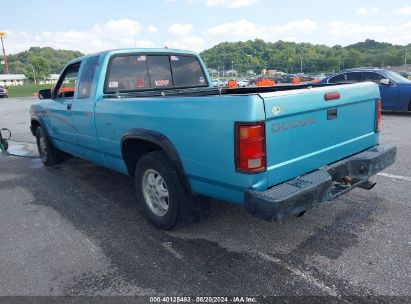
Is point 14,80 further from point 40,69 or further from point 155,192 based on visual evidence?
point 155,192

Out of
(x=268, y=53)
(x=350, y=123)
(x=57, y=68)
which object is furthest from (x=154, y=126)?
(x=57, y=68)

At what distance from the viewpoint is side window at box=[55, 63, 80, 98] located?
518cm

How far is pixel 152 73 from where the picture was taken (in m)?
4.80

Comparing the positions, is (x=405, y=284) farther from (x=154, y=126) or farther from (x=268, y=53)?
(x=268, y=53)

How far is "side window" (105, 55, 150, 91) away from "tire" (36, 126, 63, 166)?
2.65 metres

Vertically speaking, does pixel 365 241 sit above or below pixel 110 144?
below

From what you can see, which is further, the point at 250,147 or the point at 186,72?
the point at 186,72

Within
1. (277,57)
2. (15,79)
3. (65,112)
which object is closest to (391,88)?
(65,112)

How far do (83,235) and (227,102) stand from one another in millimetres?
2199

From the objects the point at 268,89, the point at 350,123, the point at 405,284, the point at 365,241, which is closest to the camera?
the point at 405,284

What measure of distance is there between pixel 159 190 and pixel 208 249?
838 mm

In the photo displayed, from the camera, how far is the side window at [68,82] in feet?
17.0

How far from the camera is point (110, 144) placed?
4.18m

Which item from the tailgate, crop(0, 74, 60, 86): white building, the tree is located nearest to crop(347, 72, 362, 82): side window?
the tailgate
